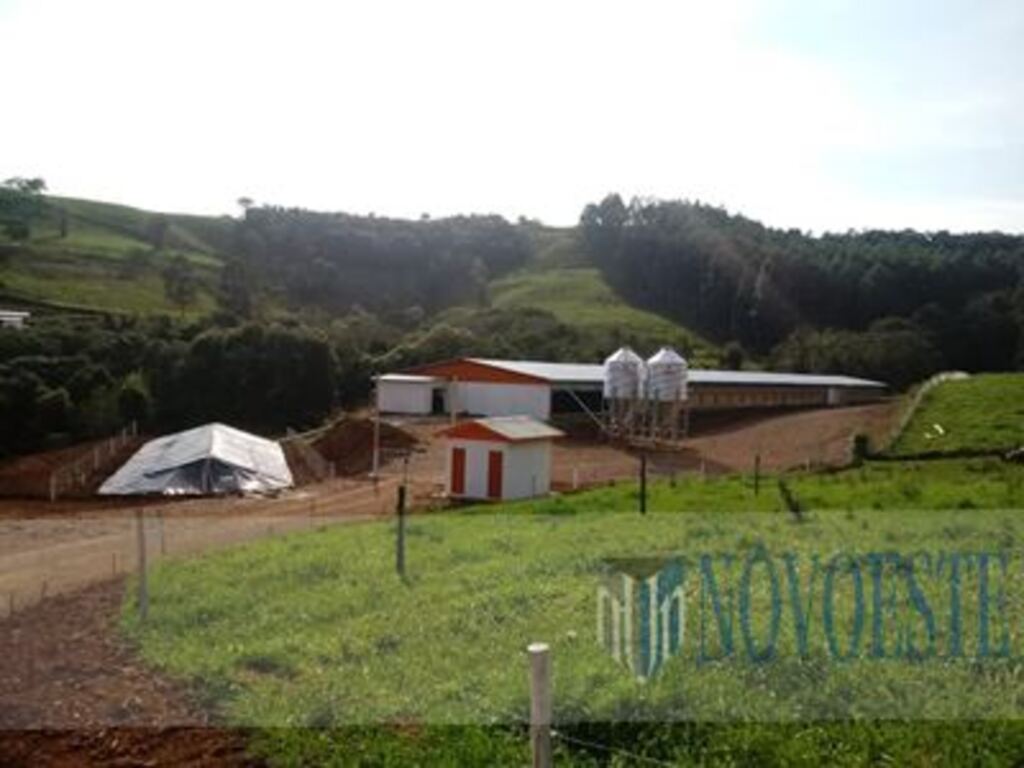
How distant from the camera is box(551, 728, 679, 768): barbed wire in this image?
8055 mm

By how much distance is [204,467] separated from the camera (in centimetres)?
2359

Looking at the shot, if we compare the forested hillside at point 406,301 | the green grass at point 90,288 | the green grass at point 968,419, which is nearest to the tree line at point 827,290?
the forested hillside at point 406,301

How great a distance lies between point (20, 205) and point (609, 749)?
9176 centimetres

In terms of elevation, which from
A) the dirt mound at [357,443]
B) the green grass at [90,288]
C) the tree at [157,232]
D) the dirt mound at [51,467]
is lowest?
the dirt mound at [51,467]

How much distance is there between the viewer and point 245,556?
18.0 m

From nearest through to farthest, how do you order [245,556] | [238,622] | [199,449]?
[238,622] < [245,556] < [199,449]

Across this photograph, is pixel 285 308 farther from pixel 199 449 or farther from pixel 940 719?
pixel 940 719

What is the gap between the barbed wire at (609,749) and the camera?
317 inches

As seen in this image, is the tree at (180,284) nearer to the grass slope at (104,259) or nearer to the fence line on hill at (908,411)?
the grass slope at (104,259)

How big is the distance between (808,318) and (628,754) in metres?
86.1

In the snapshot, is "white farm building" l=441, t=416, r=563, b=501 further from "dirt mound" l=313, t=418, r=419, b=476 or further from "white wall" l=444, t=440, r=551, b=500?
"dirt mound" l=313, t=418, r=419, b=476

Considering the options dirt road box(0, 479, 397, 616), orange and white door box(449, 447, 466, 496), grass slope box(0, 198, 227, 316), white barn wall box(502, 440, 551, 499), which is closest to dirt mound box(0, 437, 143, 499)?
dirt road box(0, 479, 397, 616)

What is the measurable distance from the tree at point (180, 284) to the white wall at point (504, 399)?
30.4 metres

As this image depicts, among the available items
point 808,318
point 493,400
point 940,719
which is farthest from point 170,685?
point 808,318
